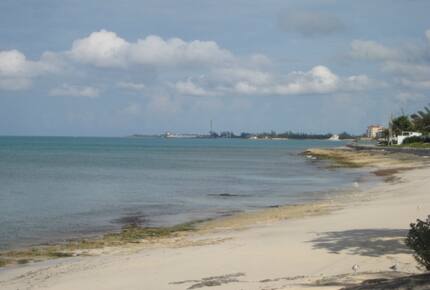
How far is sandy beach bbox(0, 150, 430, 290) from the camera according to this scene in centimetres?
1140

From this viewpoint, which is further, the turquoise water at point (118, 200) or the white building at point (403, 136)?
the white building at point (403, 136)

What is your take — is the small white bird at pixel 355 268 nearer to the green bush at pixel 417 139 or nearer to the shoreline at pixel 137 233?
the shoreline at pixel 137 233

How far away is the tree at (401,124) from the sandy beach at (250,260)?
110m

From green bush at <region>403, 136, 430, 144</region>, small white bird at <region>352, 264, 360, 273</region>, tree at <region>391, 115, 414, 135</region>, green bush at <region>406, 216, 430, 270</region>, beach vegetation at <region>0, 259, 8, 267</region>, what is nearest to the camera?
green bush at <region>406, 216, 430, 270</region>

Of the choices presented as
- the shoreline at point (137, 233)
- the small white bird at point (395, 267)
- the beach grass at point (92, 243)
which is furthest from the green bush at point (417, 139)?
the small white bird at point (395, 267)

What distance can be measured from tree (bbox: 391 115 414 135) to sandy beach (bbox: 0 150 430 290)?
361ft

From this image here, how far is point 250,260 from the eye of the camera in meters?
13.6

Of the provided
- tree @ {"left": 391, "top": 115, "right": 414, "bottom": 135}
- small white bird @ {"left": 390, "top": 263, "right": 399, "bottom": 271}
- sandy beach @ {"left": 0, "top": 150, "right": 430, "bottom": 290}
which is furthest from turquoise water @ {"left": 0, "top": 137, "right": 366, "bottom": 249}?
tree @ {"left": 391, "top": 115, "right": 414, "bottom": 135}

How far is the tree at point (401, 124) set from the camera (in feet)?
413

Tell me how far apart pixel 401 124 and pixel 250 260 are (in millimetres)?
119302

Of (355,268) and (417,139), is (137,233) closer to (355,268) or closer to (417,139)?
(355,268)

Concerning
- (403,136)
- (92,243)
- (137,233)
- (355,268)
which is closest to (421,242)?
(355,268)

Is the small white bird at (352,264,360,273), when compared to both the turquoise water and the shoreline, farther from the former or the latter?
the turquoise water

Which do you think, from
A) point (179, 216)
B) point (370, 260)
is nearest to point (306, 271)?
point (370, 260)
